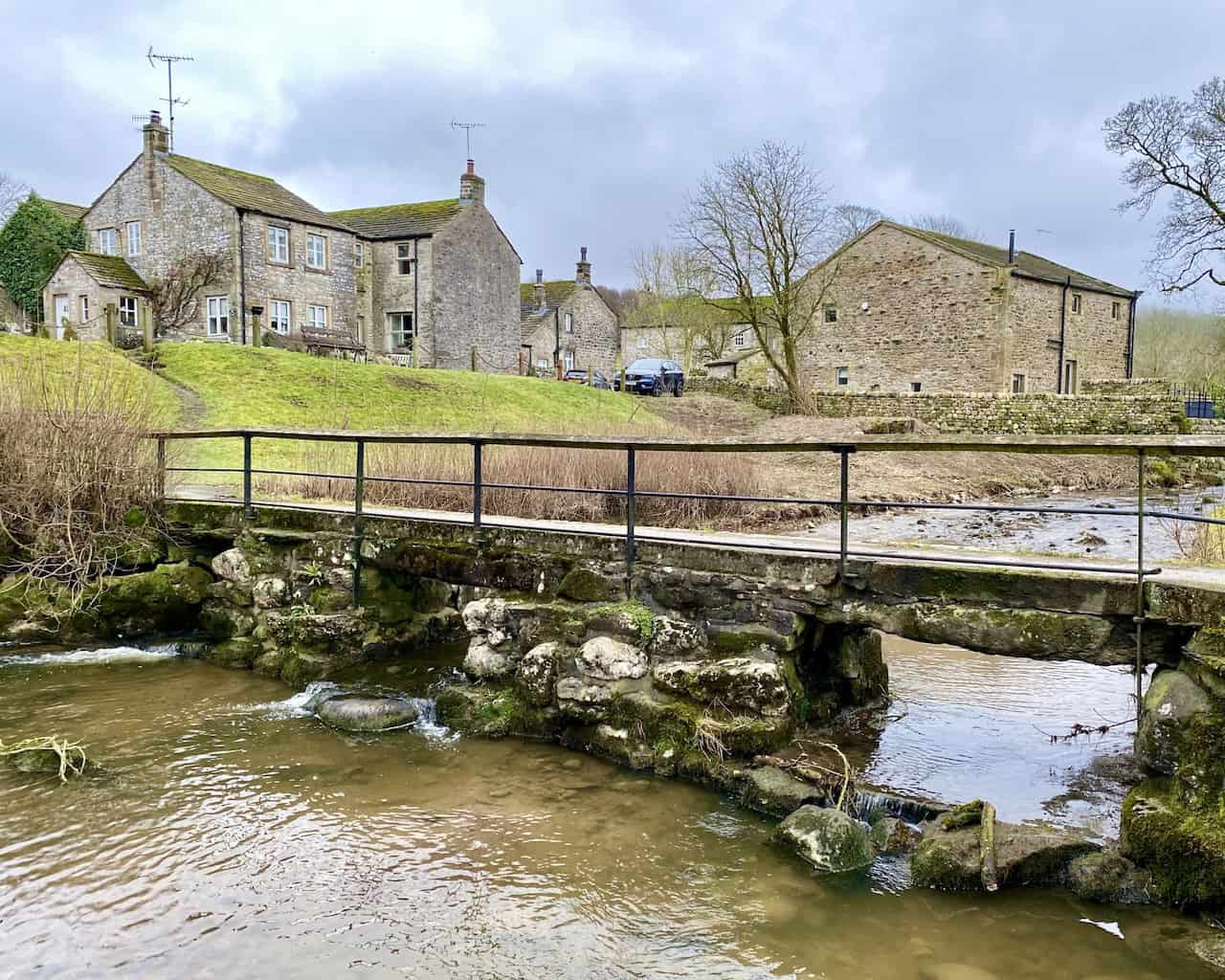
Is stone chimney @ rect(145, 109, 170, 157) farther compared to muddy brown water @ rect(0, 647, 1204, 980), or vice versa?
→ stone chimney @ rect(145, 109, 170, 157)

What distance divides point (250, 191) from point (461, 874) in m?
35.4

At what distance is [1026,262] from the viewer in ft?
126

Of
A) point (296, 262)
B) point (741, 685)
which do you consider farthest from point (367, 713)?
point (296, 262)

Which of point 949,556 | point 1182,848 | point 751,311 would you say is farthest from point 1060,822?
point 751,311

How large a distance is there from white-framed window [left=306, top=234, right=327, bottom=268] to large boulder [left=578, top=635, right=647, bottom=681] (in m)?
32.7

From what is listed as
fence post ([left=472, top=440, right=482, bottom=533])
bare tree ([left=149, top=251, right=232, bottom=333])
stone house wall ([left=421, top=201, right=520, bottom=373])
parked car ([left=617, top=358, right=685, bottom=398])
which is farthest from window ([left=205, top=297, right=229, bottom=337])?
fence post ([left=472, top=440, right=482, bottom=533])

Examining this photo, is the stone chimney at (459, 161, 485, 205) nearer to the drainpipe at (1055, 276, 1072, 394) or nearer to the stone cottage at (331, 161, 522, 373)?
the stone cottage at (331, 161, 522, 373)

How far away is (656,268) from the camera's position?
181 ft

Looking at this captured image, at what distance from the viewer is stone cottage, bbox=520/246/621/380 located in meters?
50.7

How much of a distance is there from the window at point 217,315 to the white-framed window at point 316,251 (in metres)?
3.91

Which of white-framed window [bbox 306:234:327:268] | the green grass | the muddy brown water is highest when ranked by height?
white-framed window [bbox 306:234:327:268]

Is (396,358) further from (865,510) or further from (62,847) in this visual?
(62,847)

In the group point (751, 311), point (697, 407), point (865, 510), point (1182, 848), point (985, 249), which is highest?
point (985, 249)

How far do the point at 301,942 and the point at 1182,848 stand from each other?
4271 millimetres
